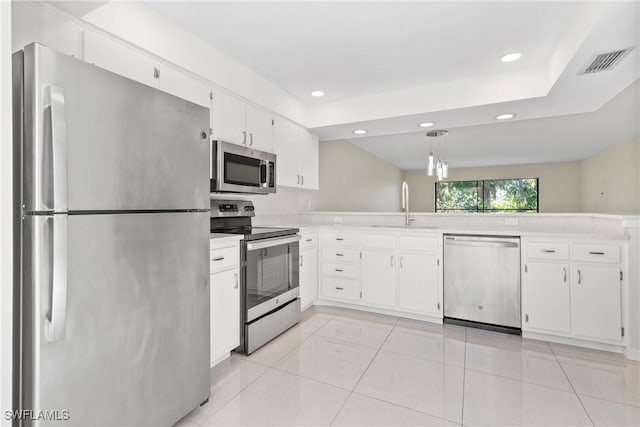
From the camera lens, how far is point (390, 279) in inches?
135

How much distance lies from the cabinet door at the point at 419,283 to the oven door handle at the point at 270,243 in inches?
44.8

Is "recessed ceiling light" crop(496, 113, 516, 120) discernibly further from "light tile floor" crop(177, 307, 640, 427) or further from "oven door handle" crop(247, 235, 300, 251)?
"oven door handle" crop(247, 235, 300, 251)

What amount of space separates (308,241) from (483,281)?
1.76m

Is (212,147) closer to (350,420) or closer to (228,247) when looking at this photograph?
(228,247)

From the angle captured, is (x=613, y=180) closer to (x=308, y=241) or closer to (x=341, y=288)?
(x=341, y=288)

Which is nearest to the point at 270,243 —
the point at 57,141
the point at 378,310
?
the point at 378,310

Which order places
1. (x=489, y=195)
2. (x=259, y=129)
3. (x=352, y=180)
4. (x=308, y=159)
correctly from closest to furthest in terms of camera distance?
(x=259, y=129) < (x=308, y=159) < (x=352, y=180) < (x=489, y=195)

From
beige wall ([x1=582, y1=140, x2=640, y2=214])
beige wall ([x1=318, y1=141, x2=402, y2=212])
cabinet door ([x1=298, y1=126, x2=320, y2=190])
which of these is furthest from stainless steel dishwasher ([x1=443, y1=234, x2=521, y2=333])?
beige wall ([x1=582, y1=140, x2=640, y2=214])

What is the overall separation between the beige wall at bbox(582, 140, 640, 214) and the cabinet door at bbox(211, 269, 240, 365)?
6058mm

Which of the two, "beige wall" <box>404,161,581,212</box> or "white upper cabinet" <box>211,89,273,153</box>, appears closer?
"white upper cabinet" <box>211,89,273,153</box>

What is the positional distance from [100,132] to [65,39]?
0.86 meters

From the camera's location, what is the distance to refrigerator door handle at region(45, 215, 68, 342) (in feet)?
3.68

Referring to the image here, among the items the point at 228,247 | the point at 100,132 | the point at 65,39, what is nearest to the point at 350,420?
the point at 228,247

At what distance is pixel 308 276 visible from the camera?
11.8 feet
